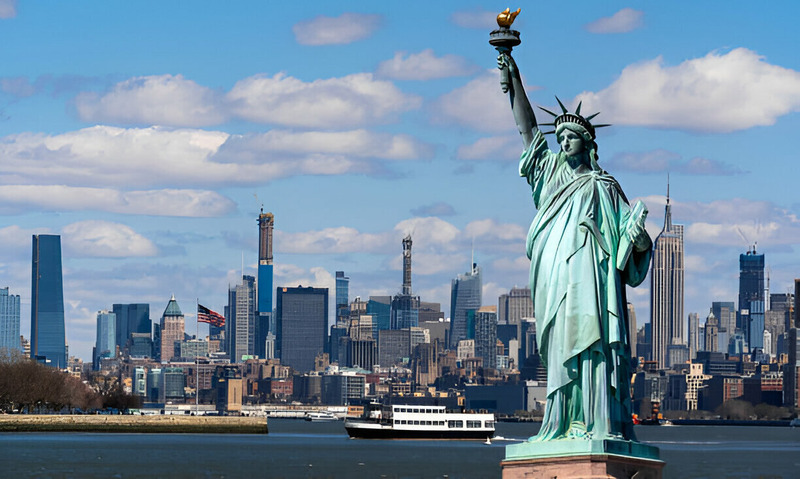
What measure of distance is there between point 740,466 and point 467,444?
39.8 m

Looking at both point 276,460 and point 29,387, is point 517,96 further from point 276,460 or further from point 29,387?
point 29,387

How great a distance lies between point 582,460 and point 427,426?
11396 centimetres

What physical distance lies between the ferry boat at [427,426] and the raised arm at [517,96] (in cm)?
11213

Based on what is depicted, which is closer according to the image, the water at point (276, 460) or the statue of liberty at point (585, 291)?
the statue of liberty at point (585, 291)

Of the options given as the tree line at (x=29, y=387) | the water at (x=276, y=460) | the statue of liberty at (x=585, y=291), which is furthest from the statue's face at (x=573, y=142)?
the tree line at (x=29, y=387)

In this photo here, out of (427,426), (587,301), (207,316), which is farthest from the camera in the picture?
(427,426)

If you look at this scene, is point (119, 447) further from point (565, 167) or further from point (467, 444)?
point (565, 167)

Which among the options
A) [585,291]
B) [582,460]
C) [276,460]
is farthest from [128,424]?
[582,460]

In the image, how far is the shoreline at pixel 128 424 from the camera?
4961 inches

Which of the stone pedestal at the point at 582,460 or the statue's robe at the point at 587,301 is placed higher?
the statue's robe at the point at 587,301

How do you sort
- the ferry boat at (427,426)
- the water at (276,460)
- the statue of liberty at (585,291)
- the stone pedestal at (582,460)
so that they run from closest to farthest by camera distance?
1. the stone pedestal at (582,460)
2. the statue of liberty at (585,291)
3. the water at (276,460)
4. the ferry boat at (427,426)

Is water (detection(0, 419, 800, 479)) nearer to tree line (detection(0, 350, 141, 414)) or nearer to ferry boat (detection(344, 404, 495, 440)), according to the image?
tree line (detection(0, 350, 141, 414))

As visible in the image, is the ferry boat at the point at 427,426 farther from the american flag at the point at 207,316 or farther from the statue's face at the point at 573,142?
the statue's face at the point at 573,142

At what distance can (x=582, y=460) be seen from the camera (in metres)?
20.4
